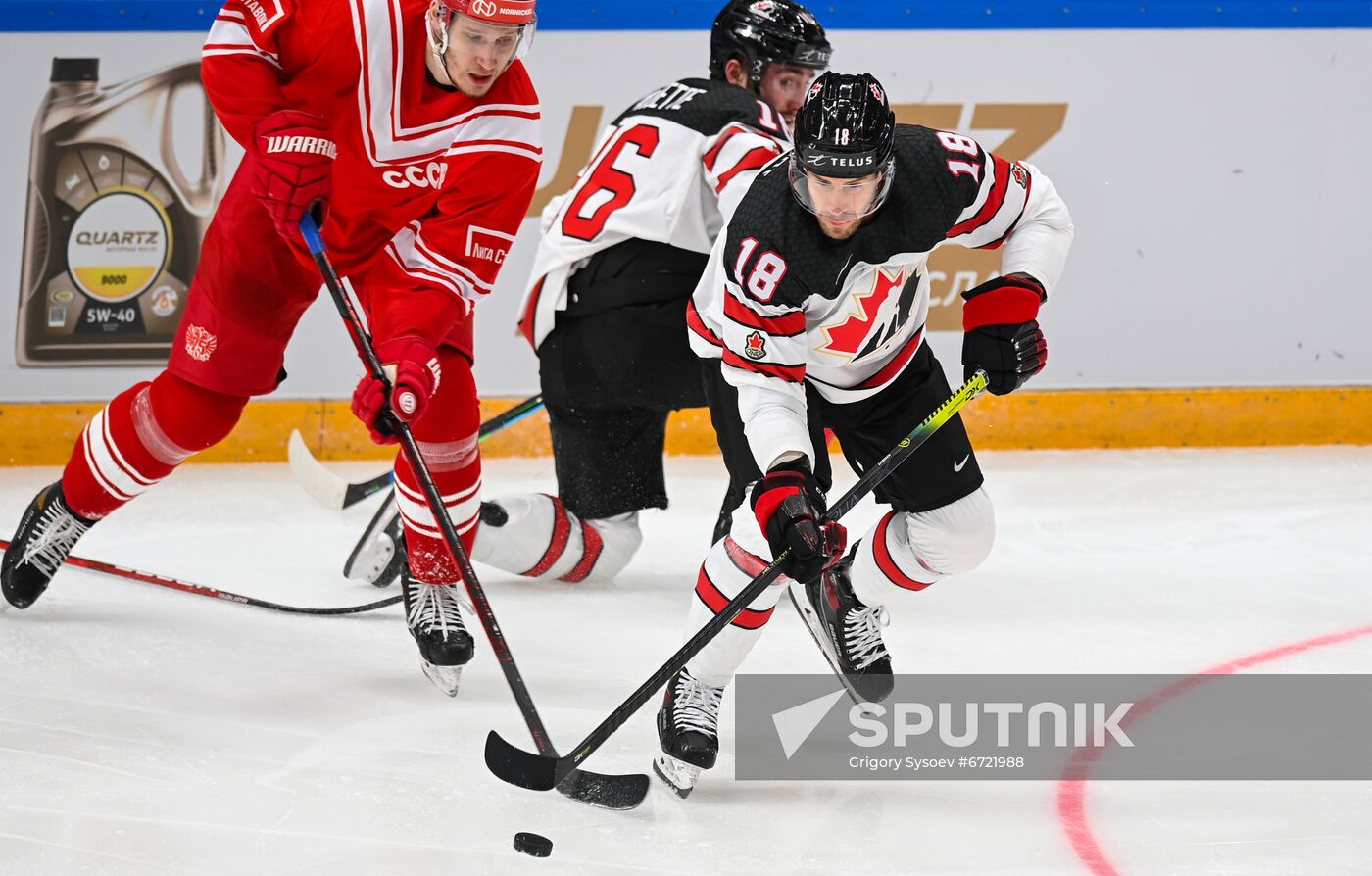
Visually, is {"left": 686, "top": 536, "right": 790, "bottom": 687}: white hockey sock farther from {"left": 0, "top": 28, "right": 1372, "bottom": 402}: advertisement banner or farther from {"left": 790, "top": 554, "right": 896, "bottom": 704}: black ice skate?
{"left": 0, "top": 28, "right": 1372, "bottom": 402}: advertisement banner

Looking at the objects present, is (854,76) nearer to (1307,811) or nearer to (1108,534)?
(1307,811)

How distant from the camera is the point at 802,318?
2.03m

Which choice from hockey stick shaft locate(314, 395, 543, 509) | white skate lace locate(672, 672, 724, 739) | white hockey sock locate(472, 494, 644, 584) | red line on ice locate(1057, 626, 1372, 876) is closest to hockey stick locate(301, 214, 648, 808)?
white skate lace locate(672, 672, 724, 739)

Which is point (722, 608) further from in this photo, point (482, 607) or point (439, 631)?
point (439, 631)

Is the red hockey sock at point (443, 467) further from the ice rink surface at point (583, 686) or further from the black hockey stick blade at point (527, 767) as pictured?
the black hockey stick blade at point (527, 767)

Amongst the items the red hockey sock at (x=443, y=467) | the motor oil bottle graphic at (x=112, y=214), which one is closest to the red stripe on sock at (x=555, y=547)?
the red hockey sock at (x=443, y=467)

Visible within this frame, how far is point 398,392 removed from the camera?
2.15 meters

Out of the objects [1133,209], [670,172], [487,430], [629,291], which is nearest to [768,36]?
[670,172]

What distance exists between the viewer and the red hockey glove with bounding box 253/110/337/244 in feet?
7.32

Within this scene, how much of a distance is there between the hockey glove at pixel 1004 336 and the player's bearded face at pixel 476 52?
2.59 ft

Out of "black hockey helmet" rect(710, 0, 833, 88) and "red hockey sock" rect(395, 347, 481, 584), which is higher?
"black hockey helmet" rect(710, 0, 833, 88)

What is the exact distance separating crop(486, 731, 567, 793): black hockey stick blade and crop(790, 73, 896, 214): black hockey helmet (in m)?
0.82

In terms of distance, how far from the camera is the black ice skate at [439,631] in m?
2.34

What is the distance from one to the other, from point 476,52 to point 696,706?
1024 millimetres
